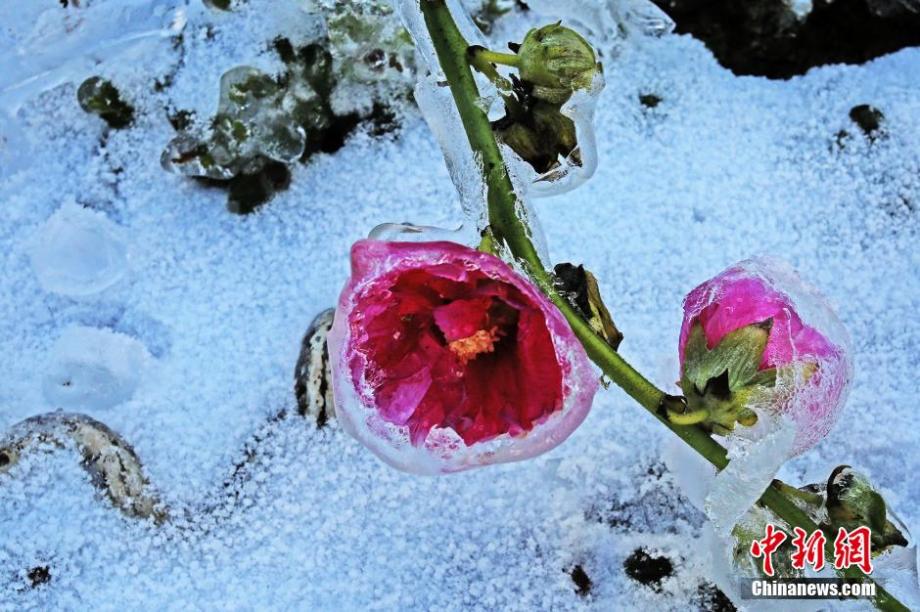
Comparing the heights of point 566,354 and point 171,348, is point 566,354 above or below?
above

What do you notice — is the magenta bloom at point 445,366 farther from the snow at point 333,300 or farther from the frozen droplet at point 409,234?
the snow at point 333,300

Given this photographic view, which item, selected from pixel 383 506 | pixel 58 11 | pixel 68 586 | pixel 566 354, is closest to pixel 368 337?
pixel 566 354

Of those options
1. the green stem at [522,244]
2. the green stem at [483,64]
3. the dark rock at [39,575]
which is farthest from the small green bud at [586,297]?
the dark rock at [39,575]

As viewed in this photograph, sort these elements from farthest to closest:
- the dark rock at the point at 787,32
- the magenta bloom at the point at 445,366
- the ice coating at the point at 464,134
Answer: the dark rock at the point at 787,32 < the ice coating at the point at 464,134 < the magenta bloom at the point at 445,366

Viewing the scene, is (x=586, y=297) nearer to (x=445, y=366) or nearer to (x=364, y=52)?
(x=445, y=366)

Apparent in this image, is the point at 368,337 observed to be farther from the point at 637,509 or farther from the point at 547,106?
the point at 637,509

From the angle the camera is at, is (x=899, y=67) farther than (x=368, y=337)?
Yes

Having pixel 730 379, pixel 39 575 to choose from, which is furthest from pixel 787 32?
pixel 39 575
